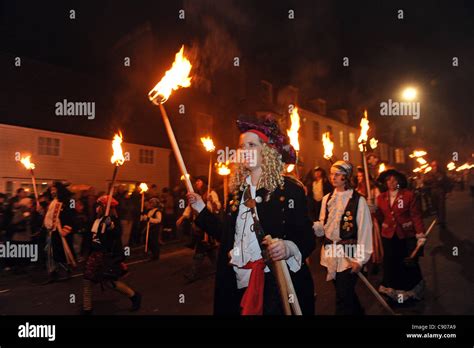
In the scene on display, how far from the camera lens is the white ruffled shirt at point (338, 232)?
4478 mm

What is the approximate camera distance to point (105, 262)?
5875 millimetres

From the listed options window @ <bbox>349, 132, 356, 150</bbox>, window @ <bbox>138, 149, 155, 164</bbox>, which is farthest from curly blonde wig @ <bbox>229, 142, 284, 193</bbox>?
window @ <bbox>349, 132, 356, 150</bbox>

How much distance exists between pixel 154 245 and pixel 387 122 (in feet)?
126

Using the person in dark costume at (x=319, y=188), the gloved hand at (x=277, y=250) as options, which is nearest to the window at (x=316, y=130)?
the person in dark costume at (x=319, y=188)

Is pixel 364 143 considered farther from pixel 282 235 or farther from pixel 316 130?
pixel 316 130

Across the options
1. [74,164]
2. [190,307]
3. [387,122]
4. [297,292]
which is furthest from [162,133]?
[387,122]

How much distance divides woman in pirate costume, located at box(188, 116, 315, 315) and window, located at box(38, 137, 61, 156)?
1467 cm

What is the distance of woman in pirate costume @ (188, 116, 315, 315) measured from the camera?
2.88m

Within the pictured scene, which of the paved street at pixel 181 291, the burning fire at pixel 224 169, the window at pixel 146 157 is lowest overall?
the paved street at pixel 181 291

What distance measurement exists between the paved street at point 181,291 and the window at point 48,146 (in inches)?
310

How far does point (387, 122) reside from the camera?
4303 centimetres

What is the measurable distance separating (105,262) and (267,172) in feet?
12.6

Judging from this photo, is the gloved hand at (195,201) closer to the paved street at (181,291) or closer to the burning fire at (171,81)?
the burning fire at (171,81)

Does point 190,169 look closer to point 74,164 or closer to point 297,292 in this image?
point 74,164
